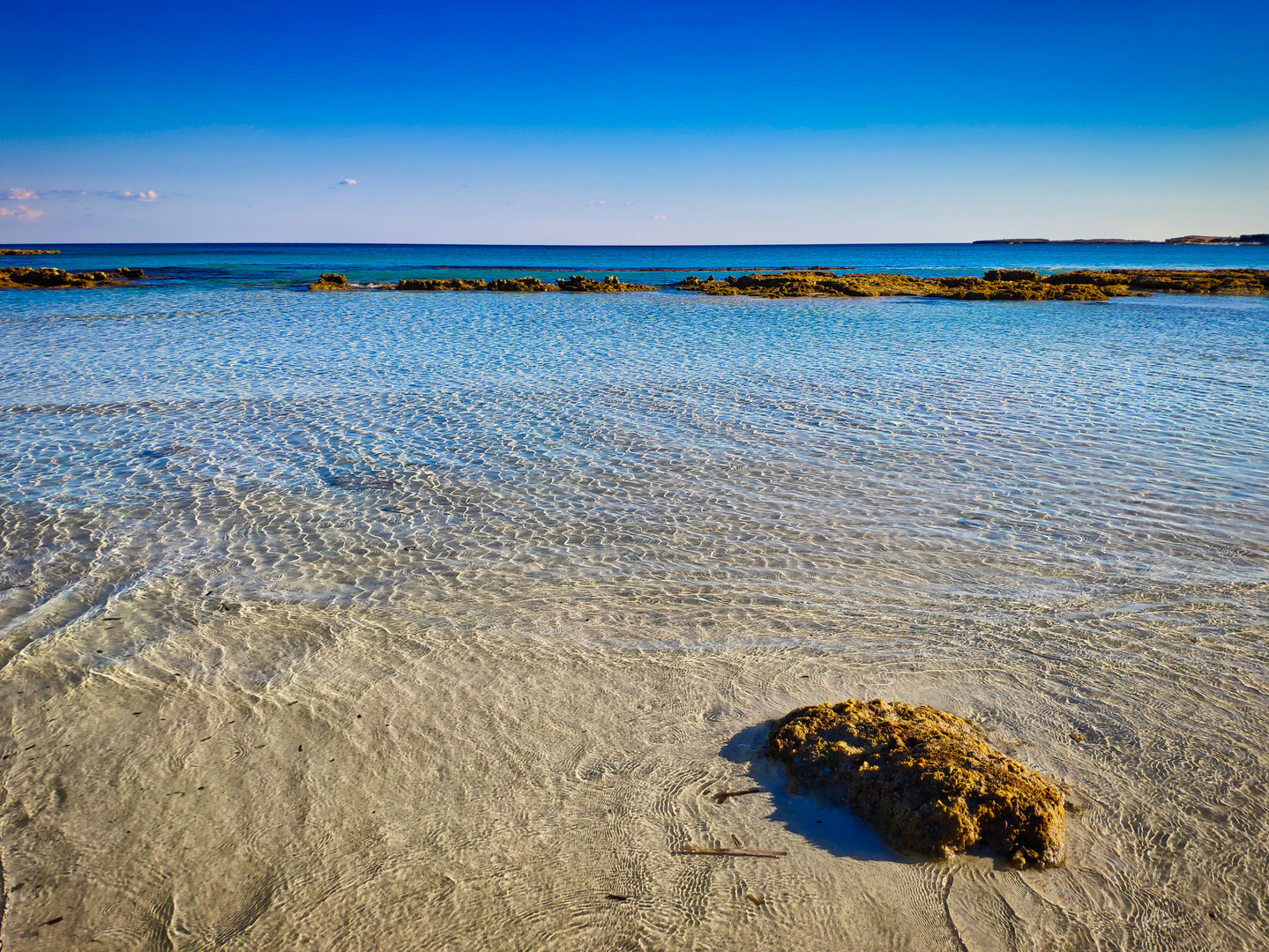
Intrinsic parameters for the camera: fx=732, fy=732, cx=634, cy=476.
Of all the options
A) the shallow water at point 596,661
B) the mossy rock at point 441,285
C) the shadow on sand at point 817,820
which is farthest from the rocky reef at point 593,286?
the shadow on sand at point 817,820

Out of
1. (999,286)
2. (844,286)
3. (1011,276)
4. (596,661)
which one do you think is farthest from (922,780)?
(1011,276)

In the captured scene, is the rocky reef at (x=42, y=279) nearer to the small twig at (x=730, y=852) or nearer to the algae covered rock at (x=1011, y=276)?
the small twig at (x=730, y=852)

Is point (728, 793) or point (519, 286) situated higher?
point (519, 286)

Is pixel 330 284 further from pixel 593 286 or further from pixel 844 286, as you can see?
pixel 844 286

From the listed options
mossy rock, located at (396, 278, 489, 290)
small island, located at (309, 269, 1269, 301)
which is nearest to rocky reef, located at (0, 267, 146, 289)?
small island, located at (309, 269, 1269, 301)

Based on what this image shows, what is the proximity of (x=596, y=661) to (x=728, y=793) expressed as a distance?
1415 millimetres

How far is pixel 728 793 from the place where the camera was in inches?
140

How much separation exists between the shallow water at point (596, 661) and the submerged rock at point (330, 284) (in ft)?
105

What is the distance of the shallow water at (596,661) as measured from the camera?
119 inches

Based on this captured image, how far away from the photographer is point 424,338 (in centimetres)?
2047

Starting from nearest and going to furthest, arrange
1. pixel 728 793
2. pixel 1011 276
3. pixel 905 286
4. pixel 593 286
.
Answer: pixel 728 793 → pixel 905 286 → pixel 593 286 → pixel 1011 276

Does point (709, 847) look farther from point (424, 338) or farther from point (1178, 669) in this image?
point (424, 338)

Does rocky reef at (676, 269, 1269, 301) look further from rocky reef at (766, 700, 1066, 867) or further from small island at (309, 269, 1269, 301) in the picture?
rocky reef at (766, 700, 1066, 867)

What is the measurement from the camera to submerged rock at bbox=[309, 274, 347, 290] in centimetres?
4122
